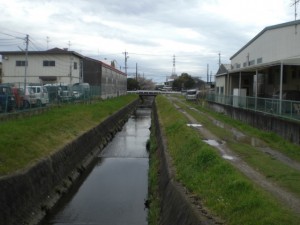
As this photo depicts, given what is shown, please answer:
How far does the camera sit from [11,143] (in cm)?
1412

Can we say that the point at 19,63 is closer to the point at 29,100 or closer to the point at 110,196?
the point at 29,100

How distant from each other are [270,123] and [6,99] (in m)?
13.3

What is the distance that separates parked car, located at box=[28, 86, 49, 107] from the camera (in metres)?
27.3

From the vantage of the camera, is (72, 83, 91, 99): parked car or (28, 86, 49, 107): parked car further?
(72, 83, 91, 99): parked car

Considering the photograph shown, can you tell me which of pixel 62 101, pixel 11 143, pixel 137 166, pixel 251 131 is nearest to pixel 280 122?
pixel 251 131

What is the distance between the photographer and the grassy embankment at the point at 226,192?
6719mm

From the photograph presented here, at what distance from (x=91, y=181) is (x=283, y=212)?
12.2 meters

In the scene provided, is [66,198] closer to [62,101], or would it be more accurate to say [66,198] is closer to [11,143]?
[11,143]

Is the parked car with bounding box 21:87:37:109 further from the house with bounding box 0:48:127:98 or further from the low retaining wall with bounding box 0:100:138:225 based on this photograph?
the house with bounding box 0:48:127:98

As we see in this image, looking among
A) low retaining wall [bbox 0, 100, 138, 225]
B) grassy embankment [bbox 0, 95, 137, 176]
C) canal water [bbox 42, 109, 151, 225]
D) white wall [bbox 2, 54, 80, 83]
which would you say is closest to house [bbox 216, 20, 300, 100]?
canal water [bbox 42, 109, 151, 225]

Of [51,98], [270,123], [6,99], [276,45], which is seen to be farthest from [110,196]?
[276,45]

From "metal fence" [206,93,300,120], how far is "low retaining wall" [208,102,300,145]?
1.06ft

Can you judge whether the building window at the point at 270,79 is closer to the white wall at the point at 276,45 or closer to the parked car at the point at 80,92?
the white wall at the point at 276,45

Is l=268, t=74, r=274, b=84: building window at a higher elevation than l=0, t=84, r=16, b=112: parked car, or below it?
higher
